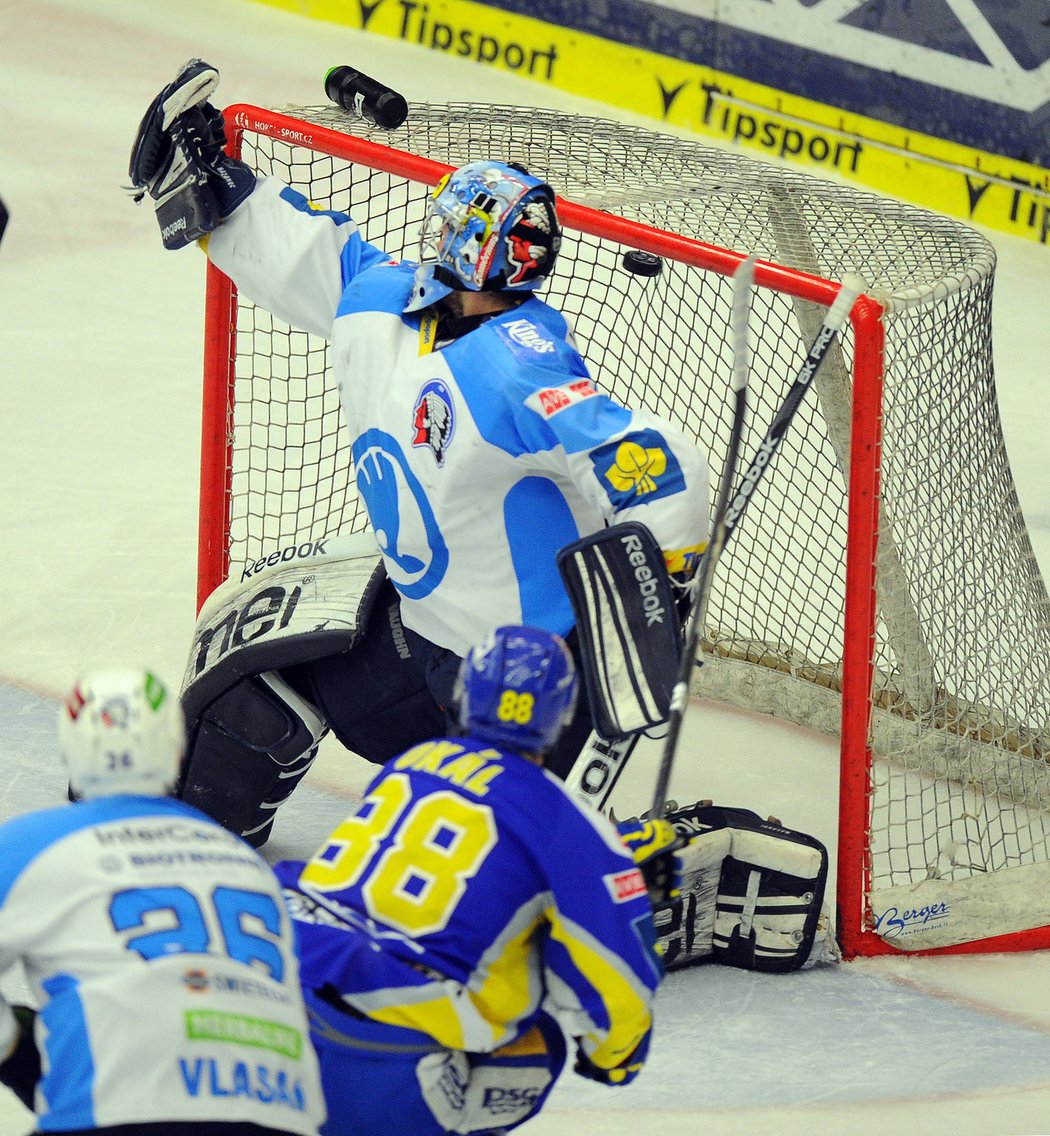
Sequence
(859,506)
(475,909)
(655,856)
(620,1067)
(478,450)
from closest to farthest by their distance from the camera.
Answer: (475,909) → (620,1067) → (655,856) → (478,450) → (859,506)

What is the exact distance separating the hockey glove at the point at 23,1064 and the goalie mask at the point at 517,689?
606mm

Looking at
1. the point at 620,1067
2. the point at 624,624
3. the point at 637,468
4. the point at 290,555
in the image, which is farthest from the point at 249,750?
the point at 620,1067

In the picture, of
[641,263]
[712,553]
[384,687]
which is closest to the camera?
[712,553]

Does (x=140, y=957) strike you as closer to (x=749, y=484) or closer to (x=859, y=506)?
(x=749, y=484)

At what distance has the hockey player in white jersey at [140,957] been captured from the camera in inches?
79.5

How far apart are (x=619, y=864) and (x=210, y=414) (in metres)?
2.25

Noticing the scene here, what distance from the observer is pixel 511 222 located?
328 centimetres

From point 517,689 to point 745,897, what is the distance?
1349mm

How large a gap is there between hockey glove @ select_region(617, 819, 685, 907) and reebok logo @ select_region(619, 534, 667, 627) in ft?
1.24

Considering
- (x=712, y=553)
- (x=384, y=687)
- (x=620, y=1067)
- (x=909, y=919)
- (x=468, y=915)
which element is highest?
(x=712, y=553)

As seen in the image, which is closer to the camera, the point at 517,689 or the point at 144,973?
the point at 144,973

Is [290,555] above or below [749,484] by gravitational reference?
below

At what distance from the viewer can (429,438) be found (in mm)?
3338

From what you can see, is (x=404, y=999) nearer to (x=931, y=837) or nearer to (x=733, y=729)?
(x=931, y=837)
